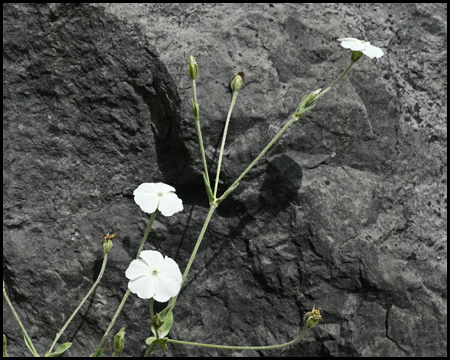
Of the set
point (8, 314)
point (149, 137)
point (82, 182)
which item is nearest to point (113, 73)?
point (149, 137)

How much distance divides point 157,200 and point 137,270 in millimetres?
163

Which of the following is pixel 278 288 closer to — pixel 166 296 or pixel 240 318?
pixel 240 318

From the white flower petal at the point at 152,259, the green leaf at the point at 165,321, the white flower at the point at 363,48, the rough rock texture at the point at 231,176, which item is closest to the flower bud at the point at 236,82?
the rough rock texture at the point at 231,176

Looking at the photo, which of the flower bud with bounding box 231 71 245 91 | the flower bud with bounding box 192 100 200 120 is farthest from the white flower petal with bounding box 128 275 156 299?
the flower bud with bounding box 231 71 245 91

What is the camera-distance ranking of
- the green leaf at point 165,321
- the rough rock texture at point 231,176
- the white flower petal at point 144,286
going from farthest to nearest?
1. the rough rock texture at point 231,176
2. the green leaf at point 165,321
3. the white flower petal at point 144,286

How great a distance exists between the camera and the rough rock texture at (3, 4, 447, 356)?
134 cm

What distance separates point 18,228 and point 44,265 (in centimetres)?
12

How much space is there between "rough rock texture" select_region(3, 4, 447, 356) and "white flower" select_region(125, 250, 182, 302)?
0.24m

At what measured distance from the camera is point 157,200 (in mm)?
1182

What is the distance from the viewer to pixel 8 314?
4.72 ft

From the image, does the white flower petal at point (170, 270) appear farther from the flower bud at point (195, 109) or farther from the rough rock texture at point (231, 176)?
the flower bud at point (195, 109)

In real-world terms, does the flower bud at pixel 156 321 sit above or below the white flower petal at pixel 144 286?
below

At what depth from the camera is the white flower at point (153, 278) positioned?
43.8 inches

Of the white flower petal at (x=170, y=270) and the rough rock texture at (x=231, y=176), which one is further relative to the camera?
the rough rock texture at (x=231, y=176)
